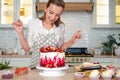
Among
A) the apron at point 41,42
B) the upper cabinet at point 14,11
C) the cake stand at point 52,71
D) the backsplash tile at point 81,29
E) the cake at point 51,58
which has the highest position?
the upper cabinet at point 14,11

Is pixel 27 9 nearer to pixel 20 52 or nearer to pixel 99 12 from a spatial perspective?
pixel 20 52

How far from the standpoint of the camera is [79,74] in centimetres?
189

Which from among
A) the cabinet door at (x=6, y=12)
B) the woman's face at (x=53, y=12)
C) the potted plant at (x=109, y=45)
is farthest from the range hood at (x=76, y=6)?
the woman's face at (x=53, y=12)

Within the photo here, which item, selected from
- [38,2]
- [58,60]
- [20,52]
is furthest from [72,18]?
[58,60]

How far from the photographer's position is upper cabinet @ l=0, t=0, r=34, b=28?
4652mm

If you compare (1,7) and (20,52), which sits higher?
(1,7)

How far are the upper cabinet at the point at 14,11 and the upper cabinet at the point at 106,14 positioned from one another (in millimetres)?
1218

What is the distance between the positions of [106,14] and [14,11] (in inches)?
67.8

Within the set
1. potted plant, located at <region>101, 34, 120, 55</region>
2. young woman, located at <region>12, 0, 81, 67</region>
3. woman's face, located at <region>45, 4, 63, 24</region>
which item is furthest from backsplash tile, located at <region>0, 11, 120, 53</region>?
woman's face, located at <region>45, 4, 63, 24</region>

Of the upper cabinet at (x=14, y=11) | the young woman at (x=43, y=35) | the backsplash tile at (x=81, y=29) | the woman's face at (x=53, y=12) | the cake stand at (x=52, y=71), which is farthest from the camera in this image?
the backsplash tile at (x=81, y=29)

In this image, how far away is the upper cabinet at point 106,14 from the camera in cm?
465

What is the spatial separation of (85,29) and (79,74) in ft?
10.4

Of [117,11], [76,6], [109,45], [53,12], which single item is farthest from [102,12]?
[53,12]

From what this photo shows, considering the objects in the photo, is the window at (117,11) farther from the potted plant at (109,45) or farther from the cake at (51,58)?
the cake at (51,58)
